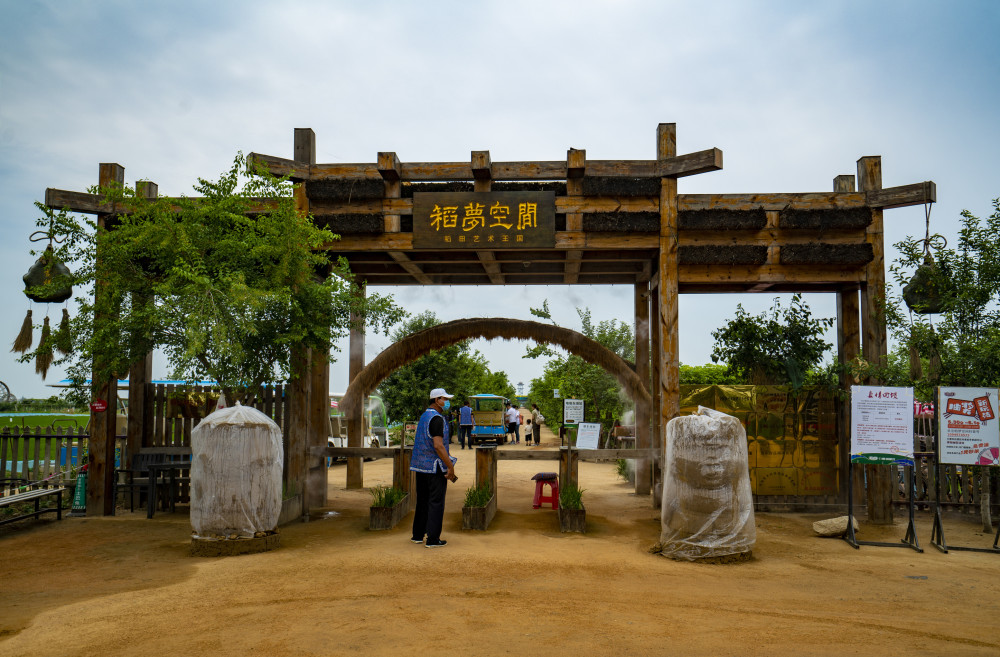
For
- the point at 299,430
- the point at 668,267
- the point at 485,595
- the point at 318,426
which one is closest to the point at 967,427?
the point at 668,267

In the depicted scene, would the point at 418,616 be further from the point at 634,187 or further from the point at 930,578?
the point at 634,187

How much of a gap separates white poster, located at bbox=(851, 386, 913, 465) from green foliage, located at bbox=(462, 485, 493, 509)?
15.5 ft

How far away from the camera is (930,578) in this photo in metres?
6.64

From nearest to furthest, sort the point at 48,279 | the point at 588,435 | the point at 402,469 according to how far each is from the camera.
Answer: the point at 48,279
the point at 402,469
the point at 588,435

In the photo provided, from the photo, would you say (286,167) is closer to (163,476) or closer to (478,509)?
(163,476)

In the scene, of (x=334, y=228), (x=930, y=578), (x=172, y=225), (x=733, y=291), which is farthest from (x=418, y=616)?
(x=733, y=291)

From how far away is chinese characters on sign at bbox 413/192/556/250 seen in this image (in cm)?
980

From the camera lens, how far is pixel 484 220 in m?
9.86

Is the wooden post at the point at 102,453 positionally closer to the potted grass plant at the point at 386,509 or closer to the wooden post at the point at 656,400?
the potted grass plant at the point at 386,509

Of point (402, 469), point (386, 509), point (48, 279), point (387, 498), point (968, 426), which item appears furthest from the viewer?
point (402, 469)

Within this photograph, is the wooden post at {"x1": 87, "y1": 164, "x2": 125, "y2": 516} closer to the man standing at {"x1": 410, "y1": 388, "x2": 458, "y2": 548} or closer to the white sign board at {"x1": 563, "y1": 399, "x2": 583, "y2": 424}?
the man standing at {"x1": 410, "y1": 388, "x2": 458, "y2": 548}

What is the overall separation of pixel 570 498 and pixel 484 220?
13.5ft

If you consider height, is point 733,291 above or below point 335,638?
above

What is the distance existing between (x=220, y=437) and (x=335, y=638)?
3.50m
